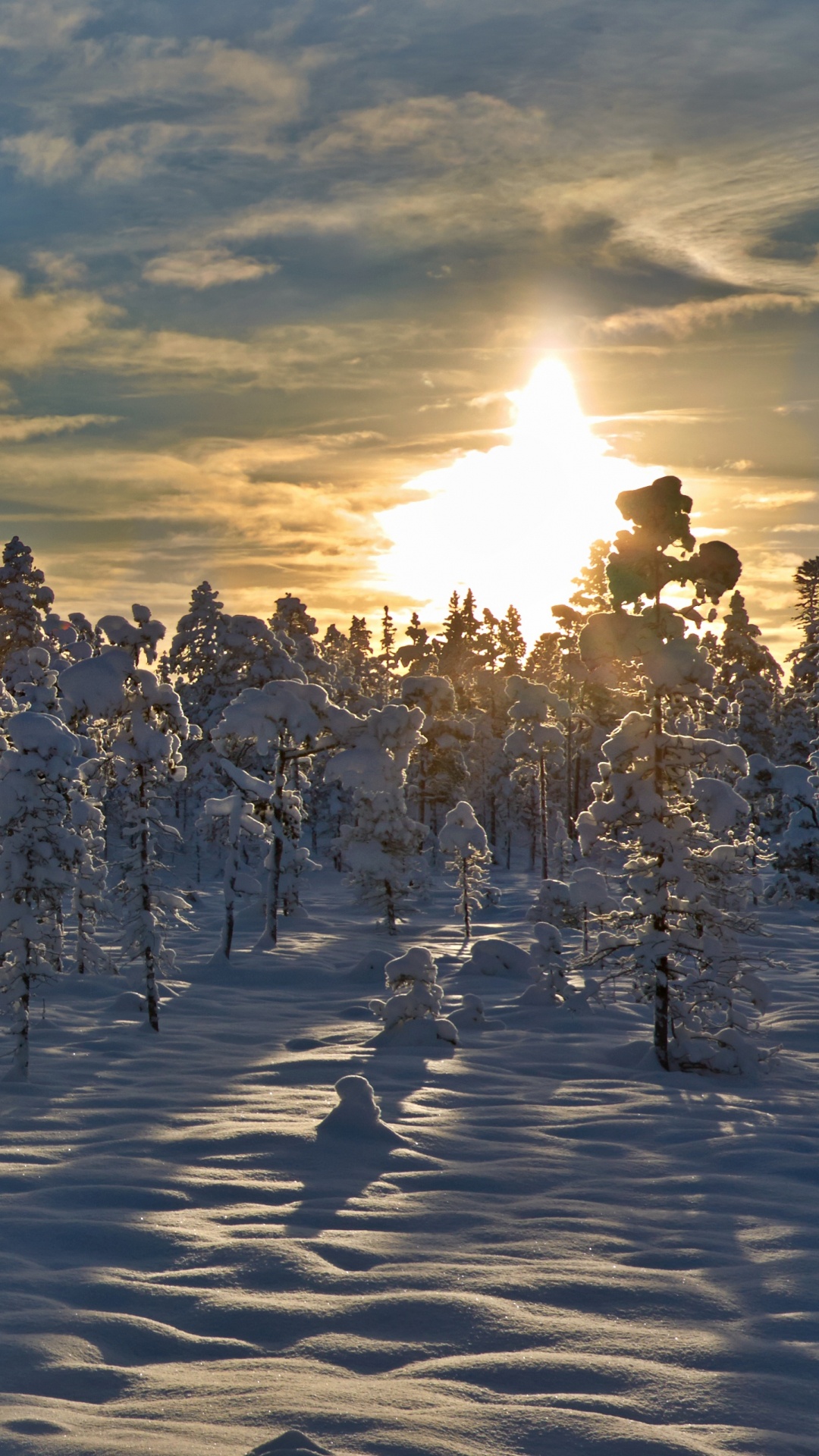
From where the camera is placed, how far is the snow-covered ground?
672cm

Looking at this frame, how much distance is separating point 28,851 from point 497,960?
55.1 ft

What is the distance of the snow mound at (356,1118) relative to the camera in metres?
13.4

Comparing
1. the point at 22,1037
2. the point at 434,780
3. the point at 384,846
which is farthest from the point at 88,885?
the point at 434,780

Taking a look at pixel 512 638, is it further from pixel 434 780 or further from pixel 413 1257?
pixel 413 1257

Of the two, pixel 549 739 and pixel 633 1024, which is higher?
pixel 549 739

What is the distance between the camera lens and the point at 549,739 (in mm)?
49031

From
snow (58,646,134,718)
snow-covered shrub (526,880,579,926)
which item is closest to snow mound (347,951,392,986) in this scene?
snow-covered shrub (526,880,579,926)

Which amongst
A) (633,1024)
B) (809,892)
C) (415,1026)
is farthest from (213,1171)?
(809,892)

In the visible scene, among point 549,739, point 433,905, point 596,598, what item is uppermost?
point 596,598

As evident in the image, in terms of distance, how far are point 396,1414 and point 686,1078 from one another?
40.4ft

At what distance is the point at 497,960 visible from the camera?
3077 cm

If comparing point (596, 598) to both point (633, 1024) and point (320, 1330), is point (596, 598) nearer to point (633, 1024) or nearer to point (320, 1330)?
point (633, 1024)

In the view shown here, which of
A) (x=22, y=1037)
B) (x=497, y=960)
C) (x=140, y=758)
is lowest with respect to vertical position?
(x=497, y=960)

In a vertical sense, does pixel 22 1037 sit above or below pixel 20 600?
below
